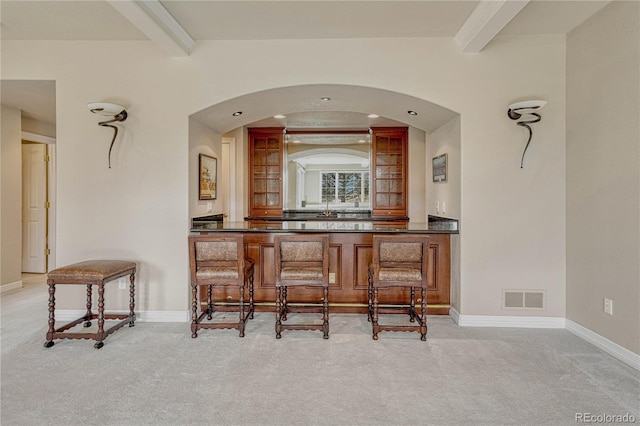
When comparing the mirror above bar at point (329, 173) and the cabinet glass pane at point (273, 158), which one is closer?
the cabinet glass pane at point (273, 158)

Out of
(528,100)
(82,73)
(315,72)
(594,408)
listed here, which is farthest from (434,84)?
(82,73)

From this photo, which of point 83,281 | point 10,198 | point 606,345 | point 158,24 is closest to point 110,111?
point 158,24

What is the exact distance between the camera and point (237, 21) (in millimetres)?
3021

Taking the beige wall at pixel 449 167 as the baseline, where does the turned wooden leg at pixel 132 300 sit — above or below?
below

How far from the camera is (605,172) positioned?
2756 millimetres

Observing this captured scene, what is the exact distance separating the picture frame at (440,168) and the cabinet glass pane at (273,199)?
2934mm

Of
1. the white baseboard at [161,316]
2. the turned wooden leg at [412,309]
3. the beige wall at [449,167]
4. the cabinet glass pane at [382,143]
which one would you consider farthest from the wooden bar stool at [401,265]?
the cabinet glass pane at [382,143]

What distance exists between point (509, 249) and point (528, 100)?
138 cm

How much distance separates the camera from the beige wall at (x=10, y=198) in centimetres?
455

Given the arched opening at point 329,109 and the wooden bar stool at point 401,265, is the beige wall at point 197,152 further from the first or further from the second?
the wooden bar stool at point 401,265

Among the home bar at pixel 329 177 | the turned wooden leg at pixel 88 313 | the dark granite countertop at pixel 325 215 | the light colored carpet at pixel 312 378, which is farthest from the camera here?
the dark granite countertop at pixel 325 215

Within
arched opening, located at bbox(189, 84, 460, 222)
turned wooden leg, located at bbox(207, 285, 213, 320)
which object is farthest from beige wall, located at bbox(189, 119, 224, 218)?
turned wooden leg, located at bbox(207, 285, 213, 320)

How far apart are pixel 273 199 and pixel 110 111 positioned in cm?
332

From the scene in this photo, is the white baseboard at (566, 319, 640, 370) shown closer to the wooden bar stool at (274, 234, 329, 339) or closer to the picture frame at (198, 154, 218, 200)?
the wooden bar stool at (274, 234, 329, 339)
